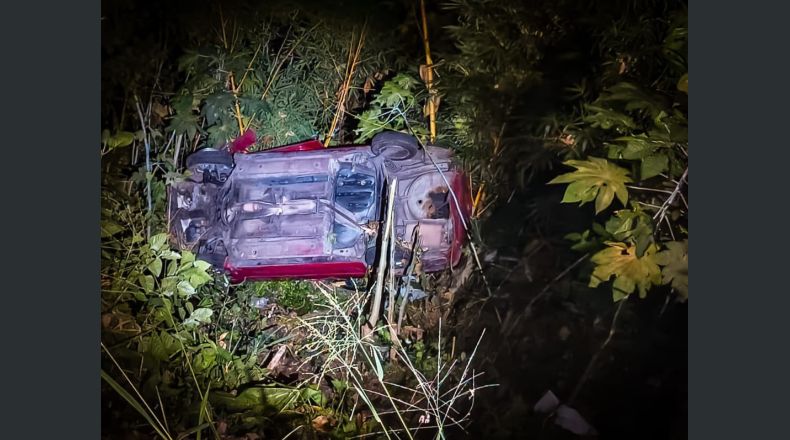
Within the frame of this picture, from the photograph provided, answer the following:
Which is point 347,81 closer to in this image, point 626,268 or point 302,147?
point 302,147

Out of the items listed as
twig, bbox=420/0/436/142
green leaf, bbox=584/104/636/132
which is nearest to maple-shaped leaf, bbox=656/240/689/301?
green leaf, bbox=584/104/636/132

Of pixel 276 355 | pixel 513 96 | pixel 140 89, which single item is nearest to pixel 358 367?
pixel 276 355

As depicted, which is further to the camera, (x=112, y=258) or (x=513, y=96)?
(x=112, y=258)

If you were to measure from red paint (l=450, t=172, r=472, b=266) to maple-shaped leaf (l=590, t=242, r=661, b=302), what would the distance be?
1.00 feet

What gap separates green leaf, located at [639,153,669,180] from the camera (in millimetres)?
1518

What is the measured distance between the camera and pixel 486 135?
164 cm

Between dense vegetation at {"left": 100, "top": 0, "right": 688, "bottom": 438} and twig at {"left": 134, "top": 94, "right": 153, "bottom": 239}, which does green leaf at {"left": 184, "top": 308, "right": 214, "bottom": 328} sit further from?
twig at {"left": 134, "top": 94, "right": 153, "bottom": 239}

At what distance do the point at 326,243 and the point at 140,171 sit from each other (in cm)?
52

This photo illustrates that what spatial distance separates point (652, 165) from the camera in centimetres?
152

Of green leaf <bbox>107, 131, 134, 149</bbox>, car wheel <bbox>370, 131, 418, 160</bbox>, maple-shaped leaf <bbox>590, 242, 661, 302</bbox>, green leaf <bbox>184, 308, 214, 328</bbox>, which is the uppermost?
car wheel <bbox>370, 131, 418, 160</bbox>

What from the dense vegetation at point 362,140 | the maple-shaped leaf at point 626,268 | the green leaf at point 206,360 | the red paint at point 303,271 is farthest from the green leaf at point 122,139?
the maple-shaped leaf at point 626,268

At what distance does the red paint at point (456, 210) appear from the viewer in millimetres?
1660

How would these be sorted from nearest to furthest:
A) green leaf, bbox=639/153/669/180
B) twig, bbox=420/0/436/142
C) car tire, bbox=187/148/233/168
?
green leaf, bbox=639/153/669/180 < twig, bbox=420/0/436/142 < car tire, bbox=187/148/233/168

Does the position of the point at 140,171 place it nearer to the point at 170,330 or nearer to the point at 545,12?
the point at 170,330
